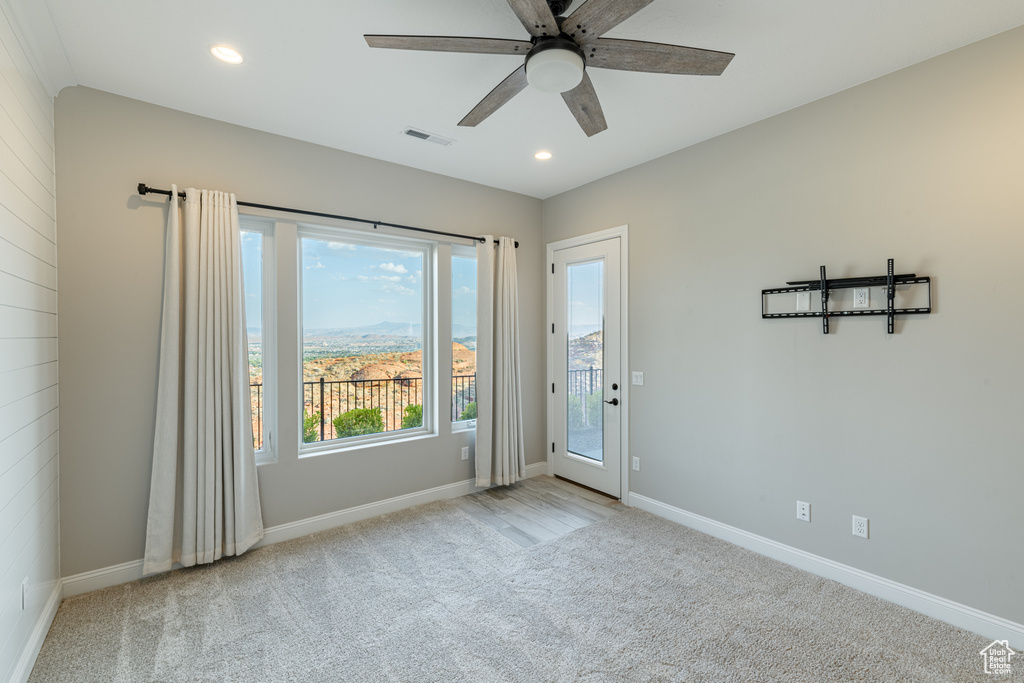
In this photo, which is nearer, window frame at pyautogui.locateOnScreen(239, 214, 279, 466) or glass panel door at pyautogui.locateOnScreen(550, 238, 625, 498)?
window frame at pyautogui.locateOnScreen(239, 214, 279, 466)

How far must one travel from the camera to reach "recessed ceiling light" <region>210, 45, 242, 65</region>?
2174 millimetres

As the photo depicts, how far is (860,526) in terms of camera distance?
2.53m

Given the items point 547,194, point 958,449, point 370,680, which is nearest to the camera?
point 370,680

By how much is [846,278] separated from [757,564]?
1.76m

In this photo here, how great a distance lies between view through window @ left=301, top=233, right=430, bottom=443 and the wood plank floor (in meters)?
0.88

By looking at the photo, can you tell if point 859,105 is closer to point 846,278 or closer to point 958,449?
point 846,278

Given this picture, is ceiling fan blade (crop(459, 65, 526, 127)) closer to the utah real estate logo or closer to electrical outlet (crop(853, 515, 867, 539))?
electrical outlet (crop(853, 515, 867, 539))

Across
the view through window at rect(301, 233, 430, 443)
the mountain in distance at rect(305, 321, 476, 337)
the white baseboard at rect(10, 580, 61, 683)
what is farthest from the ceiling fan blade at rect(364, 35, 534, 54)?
the white baseboard at rect(10, 580, 61, 683)

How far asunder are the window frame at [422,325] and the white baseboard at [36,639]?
132 centimetres

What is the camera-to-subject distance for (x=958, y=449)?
2.22 meters

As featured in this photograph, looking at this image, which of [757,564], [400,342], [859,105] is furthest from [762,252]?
[400,342]

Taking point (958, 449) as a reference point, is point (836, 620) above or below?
below

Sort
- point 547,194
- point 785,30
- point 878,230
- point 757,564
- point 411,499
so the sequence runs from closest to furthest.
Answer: point 785,30
point 878,230
point 757,564
point 411,499
point 547,194

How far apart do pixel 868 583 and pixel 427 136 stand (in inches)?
147
